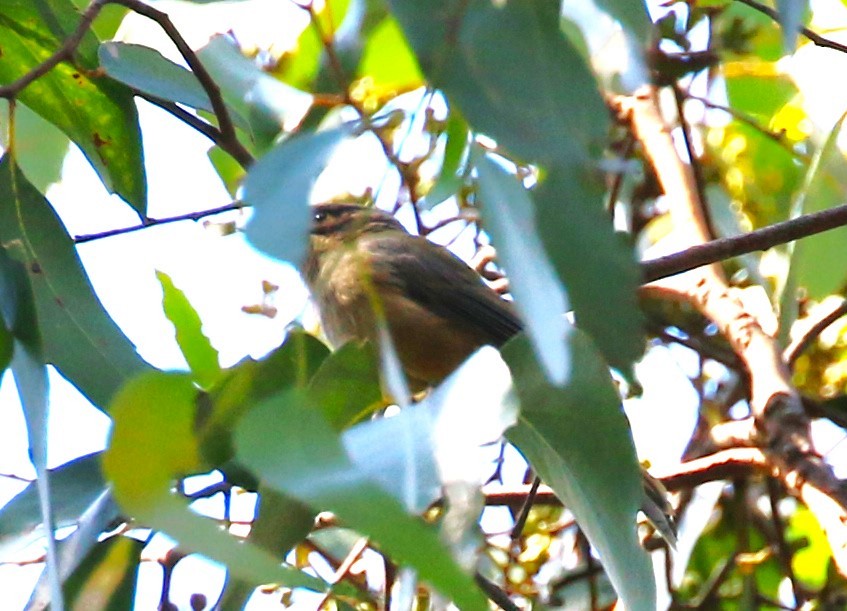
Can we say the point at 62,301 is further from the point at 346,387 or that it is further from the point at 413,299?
the point at 413,299

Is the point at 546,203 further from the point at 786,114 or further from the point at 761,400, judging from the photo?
the point at 786,114

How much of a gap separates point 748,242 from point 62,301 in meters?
1.18

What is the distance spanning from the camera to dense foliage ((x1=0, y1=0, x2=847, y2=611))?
50.2 inches

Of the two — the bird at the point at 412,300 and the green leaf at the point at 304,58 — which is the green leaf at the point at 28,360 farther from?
the bird at the point at 412,300

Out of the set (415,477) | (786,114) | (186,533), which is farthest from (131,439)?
(786,114)

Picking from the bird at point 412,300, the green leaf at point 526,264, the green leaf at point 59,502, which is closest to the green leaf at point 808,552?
the bird at point 412,300

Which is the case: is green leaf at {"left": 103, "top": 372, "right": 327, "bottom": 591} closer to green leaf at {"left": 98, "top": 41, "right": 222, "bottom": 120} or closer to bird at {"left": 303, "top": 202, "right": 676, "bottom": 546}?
green leaf at {"left": 98, "top": 41, "right": 222, "bottom": 120}

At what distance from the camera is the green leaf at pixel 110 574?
1.82 metres

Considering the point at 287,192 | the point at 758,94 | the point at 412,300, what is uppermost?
the point at 758,94

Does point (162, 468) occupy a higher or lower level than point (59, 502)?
lower

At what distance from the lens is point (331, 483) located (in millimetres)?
1166

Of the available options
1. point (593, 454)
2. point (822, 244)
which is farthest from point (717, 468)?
point (593, 454)

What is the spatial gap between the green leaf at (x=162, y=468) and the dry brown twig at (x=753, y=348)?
144cm

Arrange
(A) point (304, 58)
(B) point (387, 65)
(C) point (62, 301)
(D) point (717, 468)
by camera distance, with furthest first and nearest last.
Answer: (A) point (304, 58) < (B) point (387, 65) < (D) point (717, 468) < (C) point (62, 301)
